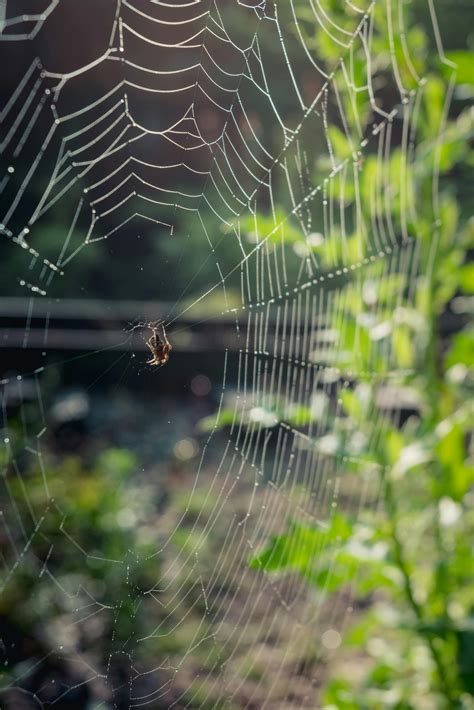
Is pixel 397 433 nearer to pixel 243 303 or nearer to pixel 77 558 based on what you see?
pixel 243 303

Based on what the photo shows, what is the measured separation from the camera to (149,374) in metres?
5.88

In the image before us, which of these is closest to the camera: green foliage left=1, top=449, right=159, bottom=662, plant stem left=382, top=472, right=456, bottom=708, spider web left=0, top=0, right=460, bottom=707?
plant stem left=382, top=472, right=456, bottom=708

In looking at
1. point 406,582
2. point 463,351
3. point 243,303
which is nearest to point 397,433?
point 463,351

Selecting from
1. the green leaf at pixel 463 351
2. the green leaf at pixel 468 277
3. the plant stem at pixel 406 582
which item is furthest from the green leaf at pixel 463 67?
the plant stem at pixel 406 582

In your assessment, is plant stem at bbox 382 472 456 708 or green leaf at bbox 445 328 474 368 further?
green leaf at bbox 445 328 474 368

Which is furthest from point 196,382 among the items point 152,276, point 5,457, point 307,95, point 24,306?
point 307,95

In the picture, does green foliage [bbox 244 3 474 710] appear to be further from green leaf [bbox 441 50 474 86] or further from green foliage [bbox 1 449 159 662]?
green foliage [bbox 1 449 159 662]

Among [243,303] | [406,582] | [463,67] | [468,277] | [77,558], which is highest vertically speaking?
[463,67]

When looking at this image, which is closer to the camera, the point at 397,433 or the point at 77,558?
the point at 397,433

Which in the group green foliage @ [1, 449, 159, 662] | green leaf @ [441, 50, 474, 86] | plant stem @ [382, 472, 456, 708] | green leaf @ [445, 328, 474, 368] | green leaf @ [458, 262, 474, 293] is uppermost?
green leaf @ [441, 50, 474, 86]

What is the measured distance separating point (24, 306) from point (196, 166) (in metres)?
4.29

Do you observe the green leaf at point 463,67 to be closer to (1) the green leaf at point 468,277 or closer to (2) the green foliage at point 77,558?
(1) the green leaf at point 468,277

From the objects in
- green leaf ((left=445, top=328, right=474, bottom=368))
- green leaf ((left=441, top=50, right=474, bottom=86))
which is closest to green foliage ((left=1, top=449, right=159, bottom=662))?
green leaf ((left=445, top=328, right=474, bottom=368))

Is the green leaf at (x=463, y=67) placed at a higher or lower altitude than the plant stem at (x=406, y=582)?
higher
